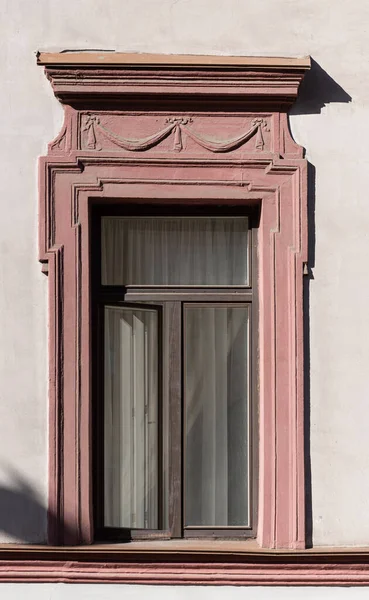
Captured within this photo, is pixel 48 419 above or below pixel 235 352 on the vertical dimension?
below

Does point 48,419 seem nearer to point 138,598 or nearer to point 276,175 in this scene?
point 138,598

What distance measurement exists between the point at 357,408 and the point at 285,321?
2.27 ft

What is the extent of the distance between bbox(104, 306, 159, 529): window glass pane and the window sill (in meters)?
0.30

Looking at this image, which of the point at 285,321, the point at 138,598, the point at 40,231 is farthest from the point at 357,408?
the point at 40,231

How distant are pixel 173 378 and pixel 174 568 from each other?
115 centimetres

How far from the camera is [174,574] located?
567cm

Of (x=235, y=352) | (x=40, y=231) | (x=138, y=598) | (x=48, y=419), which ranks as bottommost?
(x=138, y=598)

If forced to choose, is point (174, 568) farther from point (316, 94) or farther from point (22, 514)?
point (316, 94)

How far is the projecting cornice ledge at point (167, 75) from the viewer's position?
5.71 meters

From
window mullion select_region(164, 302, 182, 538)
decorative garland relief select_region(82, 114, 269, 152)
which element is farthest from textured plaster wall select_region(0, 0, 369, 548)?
window mullion select_region(164, 302, 182, 538)

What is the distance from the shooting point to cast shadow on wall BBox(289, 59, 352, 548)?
18.9 feet

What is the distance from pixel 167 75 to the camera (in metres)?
5.75

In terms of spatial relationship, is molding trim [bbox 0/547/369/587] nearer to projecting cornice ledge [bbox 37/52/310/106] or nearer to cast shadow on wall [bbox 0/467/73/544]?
cast shadow on wall [bbox 0/467/73/544]

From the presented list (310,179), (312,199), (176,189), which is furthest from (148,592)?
(310,179)
